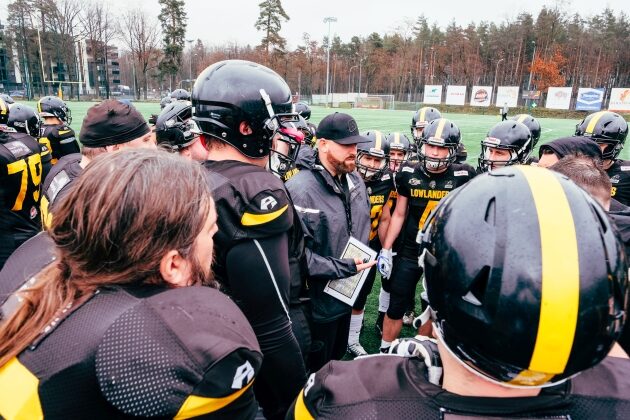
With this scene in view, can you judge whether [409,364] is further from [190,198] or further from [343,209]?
[343,209]

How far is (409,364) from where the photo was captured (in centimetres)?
121

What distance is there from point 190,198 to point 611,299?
3.79 feet

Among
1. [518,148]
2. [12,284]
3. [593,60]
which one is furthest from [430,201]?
[593,60]

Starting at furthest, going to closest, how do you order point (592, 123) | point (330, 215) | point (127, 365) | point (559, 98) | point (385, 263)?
point (559, 98), point (592, 123), point (385, 263), point (330, 215), point (127, 365)

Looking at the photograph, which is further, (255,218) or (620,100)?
(620,100)

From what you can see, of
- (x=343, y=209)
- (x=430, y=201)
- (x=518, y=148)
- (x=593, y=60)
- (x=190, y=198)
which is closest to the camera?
(x=190, y=198)

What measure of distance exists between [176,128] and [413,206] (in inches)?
107

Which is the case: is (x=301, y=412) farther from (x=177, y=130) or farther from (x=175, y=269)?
(x=177, y=130)

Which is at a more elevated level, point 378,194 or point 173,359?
point 173,359

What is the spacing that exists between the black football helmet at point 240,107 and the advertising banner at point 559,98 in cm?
4813

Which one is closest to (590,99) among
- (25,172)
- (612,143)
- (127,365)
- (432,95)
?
(432,95)

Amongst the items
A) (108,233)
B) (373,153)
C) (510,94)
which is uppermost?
(510,94)

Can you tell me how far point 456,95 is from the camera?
4906 centimetres

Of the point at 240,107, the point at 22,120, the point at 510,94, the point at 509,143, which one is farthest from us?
the point at 510,94
